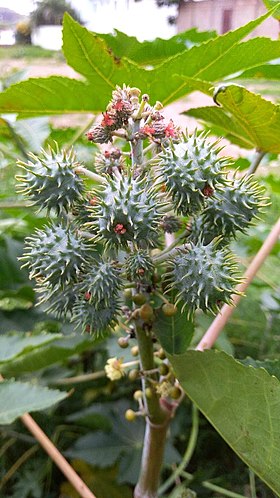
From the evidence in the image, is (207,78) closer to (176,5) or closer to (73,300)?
(73,300)

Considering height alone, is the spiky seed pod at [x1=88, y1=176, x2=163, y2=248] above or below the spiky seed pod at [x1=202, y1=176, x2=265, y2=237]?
below

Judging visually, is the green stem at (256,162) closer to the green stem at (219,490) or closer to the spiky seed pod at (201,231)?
the spiky seed pod at (201,231)

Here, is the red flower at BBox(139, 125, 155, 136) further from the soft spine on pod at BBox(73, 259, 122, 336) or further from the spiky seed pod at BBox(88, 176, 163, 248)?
the soft spine on pod at BBox(73, 259, 122, 336)

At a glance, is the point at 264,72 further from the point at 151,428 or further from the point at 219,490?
the point at 219,490

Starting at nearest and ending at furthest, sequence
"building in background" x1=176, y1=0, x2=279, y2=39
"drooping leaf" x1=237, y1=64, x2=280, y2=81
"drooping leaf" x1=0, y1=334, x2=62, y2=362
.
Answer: "drooping leaf" x1=0, y1=334, x2=62, y2=362
"drooping leaf" x1=237, y1=64, x2=280, y2=81
"building in background" x1=176, y1=0, x2=279, y2=39

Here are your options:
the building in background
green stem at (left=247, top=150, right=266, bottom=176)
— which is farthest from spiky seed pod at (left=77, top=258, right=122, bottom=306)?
the building in background

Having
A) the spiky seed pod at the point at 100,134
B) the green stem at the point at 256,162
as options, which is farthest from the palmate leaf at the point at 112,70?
the spiky seed pod at the point at 100,134
